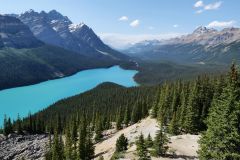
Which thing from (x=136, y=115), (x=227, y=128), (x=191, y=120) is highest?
(x=227, y=128)

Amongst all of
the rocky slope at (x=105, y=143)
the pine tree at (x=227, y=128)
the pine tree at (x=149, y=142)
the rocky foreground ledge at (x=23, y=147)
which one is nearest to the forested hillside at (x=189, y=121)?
the pine tree at (x=227, y=128)

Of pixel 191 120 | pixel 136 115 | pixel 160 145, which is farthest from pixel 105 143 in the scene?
pixel 160 145

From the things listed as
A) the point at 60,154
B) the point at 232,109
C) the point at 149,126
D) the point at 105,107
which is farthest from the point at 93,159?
the point at 105,107

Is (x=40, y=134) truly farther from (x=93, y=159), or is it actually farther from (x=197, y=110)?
(x=197, y=110)

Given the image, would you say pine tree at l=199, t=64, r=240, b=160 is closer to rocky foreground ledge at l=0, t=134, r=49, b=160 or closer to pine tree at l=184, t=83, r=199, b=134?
pine tree at l=184, t=83, r=199, b=134

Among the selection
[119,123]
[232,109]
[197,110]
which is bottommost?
[119,123]

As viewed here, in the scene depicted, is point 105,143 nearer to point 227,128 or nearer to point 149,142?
point 149,142

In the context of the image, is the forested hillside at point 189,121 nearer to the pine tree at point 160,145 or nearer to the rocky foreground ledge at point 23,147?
the pine tree at point 160,145
